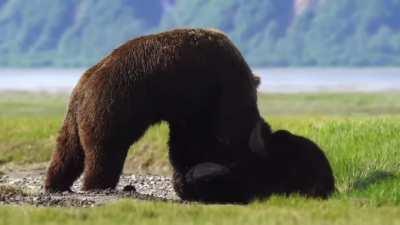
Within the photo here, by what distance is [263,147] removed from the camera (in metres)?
Answer: 14.1

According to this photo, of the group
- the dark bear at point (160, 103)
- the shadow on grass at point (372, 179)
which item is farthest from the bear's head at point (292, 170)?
the shadow on grass at point (372, 179)

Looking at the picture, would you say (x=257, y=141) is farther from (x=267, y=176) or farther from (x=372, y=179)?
(x=372, y=179)

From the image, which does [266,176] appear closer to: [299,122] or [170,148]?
[170,148]

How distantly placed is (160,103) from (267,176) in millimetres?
1712

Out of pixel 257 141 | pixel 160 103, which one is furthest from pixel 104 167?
pixel 257 141

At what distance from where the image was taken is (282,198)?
13125mm

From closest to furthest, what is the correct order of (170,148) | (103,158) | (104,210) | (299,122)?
(104,210) → (103,158) → (170,148) → (299,122)

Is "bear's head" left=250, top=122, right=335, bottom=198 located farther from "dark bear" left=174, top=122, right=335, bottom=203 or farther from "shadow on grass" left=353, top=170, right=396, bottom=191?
"shadow on grass" left=353, top=170, right=396, bottom=191

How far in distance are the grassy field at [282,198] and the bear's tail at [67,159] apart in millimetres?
2051

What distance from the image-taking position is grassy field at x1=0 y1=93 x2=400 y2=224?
11133 millimetres

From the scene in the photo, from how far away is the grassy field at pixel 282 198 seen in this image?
11133 mm

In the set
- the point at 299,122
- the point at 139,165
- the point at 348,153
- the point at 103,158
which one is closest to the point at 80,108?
the point at 103,158

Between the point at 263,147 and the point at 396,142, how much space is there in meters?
3.89

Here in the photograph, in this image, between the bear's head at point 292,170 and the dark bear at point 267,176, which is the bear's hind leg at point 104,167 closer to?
the dark bear at point 267,176
